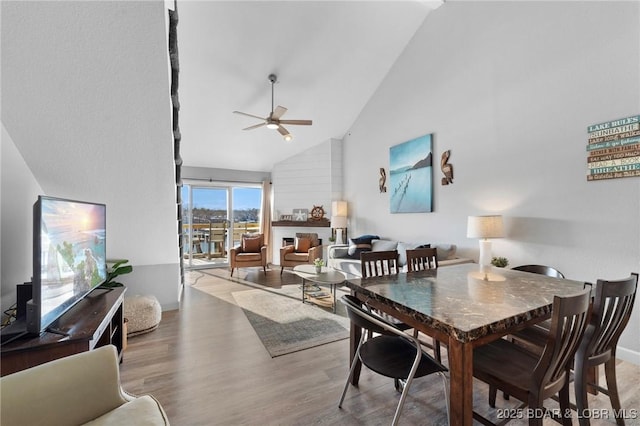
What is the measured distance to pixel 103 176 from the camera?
8.02ft

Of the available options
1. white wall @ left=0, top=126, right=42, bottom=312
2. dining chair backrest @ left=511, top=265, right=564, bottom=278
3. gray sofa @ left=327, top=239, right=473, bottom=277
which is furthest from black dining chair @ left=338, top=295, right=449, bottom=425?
white wall @ left=0, top=126, right=42, bottom=312

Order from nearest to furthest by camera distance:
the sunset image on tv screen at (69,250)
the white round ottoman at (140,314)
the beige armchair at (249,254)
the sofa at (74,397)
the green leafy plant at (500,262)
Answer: the sofa at (74,397), the sunset image on tv screen at (69,250), the white round ottoman at (140,314), the green leafy plant at (500,262), the beige armchair at (249,254)

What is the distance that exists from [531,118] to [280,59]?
125 inches

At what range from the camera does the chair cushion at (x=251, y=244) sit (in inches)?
224

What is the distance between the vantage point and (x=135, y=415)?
1.08m

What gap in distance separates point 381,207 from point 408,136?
54.7 inches

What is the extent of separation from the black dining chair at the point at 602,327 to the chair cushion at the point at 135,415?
1.94 metres

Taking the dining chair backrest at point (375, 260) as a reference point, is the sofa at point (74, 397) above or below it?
below

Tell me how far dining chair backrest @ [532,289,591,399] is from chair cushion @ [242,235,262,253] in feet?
16.8

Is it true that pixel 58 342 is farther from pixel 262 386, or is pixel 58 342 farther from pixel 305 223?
pixel 305 223

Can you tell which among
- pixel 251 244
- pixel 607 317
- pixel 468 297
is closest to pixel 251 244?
pixel 251 244

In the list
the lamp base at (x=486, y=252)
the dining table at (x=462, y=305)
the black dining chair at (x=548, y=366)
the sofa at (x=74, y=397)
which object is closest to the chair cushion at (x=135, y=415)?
the sofa at (x=74, y=397)

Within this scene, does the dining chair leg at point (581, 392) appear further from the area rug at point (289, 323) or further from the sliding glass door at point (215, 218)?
the sliding glass door at point (215, 218)

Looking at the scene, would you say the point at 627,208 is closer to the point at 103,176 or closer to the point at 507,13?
the point at 507,13
